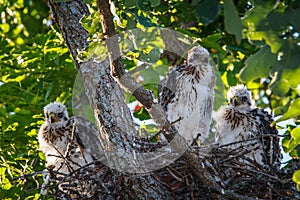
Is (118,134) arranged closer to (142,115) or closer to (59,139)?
(59,139)

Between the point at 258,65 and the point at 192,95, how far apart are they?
132 inches

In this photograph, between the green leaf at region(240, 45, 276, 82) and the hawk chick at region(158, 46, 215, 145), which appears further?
the hawk chick at region(158, 46, 215, 145)

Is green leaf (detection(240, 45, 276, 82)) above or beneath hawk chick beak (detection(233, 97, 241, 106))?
above

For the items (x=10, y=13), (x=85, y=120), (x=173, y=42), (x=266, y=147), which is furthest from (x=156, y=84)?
(x=10, y=13)

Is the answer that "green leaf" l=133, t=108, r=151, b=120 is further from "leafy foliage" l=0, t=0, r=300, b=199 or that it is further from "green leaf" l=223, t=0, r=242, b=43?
"green leaf" l=223, t=0, r=242, b=43

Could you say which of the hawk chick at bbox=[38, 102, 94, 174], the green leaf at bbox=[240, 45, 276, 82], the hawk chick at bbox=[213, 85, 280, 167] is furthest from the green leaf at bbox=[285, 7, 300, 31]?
the hawk chick at bbox=[38, 102, 94, 174]

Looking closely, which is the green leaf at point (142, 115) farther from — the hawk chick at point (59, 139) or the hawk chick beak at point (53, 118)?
the hawk chick beak at point (53, 118)

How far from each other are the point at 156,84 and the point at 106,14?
304 centimetres

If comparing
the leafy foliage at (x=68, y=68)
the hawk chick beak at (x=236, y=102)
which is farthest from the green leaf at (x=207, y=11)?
the hawk chick beak at (x=236, y=102)

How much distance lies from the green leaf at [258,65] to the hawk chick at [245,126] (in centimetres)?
297

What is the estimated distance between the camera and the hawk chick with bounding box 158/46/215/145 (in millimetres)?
5969

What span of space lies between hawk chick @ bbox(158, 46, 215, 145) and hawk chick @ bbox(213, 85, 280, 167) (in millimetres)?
190

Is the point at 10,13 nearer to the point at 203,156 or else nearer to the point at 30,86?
the point at 30,86

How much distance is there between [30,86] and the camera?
260 inches
